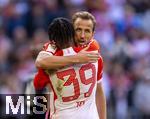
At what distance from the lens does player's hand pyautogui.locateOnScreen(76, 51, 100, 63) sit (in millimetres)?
7250

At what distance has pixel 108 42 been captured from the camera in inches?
610

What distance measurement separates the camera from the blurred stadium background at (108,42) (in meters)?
13.9

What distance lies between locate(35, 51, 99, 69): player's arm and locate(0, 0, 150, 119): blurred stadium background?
5484mm

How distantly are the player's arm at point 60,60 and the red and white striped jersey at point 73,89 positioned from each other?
0.23 feet

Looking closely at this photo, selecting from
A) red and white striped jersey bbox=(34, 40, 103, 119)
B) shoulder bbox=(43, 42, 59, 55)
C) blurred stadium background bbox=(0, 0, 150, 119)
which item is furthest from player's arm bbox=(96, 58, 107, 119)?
blurred stadium background bbox=(0, 0, 150, 119)

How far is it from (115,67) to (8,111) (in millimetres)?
4120

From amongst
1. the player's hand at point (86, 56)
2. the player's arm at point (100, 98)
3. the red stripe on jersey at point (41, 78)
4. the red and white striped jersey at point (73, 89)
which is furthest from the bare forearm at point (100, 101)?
the red stripe on jersey at point (41, 78)

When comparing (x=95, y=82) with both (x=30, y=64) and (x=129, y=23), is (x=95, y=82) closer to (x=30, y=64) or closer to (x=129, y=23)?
(x=30, y=64)

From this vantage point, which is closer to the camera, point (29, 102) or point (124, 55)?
point (29, 102)

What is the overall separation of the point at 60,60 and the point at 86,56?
0.27 metres

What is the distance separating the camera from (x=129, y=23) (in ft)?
53.5

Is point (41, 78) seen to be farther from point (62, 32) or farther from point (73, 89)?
point (62, 32)

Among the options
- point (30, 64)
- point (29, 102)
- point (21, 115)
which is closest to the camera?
point (29, 102)

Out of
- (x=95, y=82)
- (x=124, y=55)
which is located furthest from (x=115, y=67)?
(x=95, y=82)
